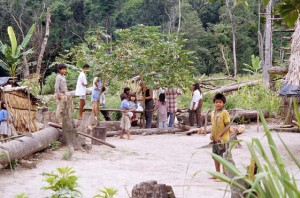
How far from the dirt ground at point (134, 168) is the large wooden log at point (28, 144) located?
231mm

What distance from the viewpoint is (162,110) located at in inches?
429

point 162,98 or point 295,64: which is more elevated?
point 295,64

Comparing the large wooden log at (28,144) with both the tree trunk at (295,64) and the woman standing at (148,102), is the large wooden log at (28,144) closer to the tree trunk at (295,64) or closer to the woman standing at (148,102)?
the woman standing at (148,102)

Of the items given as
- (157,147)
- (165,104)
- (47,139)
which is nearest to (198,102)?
(165,104)

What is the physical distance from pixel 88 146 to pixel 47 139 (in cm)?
92

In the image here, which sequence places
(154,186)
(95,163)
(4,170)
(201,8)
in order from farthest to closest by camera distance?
(201,8) → (95,163) → (4,170) → (154,186)

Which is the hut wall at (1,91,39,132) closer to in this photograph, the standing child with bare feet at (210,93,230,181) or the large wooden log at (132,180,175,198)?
the standing child with bare feet at (210,93,230,181)

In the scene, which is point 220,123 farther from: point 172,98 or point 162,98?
point 172,98

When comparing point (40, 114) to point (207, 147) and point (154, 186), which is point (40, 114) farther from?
point (154, 186)

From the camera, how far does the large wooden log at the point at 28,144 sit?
5.14 meters

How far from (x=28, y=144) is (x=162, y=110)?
556 centimetres

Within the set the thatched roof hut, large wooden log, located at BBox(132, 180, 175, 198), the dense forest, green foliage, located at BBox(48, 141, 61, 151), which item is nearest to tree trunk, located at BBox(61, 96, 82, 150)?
green foliage, located at BBox(48, 141, 61, 151)

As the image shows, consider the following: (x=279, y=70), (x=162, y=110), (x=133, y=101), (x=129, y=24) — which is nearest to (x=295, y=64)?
(x=279, y=70)

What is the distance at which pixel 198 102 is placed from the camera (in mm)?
10961
